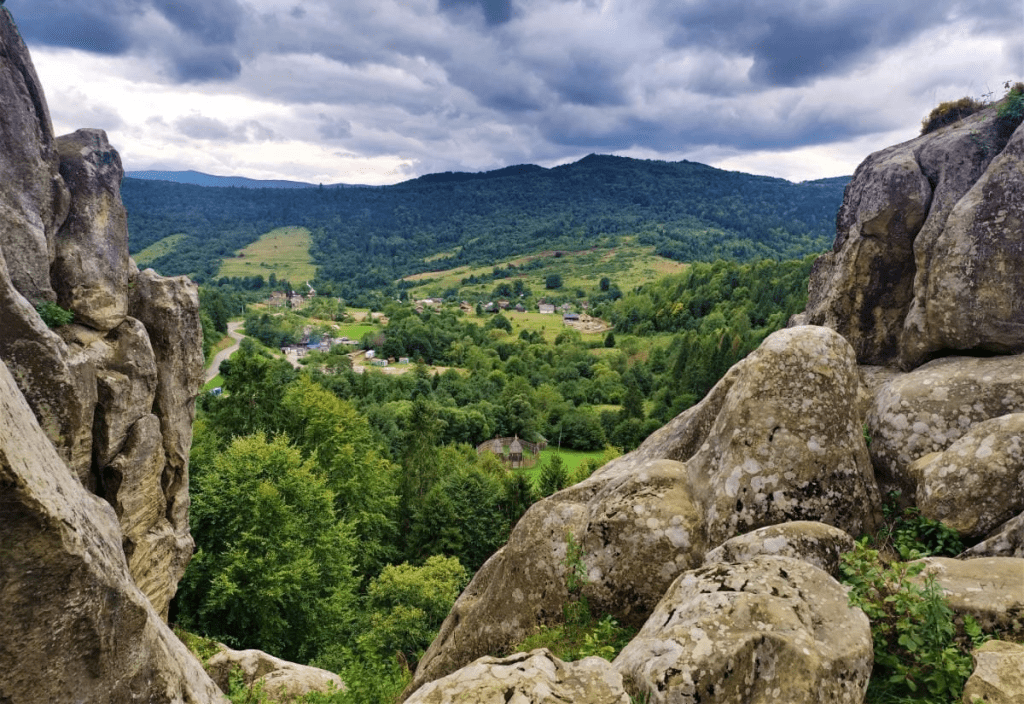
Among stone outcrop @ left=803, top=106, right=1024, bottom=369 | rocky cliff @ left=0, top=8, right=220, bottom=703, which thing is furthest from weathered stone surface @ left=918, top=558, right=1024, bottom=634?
rocky cliff @ left=0, top=8, right=220, bottom=703

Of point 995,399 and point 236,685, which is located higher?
point 995,399

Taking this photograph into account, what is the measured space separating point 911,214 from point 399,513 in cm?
4242

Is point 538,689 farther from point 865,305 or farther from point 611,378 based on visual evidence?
point 611,378

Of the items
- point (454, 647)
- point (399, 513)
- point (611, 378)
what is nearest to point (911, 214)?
point (454, 647)

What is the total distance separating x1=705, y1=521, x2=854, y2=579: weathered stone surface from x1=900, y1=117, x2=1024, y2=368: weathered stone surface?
6843 millimetres

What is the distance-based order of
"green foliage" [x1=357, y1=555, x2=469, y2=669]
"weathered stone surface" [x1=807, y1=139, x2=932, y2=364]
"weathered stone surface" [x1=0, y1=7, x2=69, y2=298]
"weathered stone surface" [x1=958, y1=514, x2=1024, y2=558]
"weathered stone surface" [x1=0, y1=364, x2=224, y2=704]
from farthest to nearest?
1. "green foliage" [x1=357, y1=555, x2=469, y2=669]
2. "weathered stone surface" [x1=0, y1=7, x2=69, y2=298]
3. "weathered stone surface" [x1=807, y1=139, x2=932, y2=364]
4. "weathered stone surface" [x1=958, y1=514, x2=1024, y2=558]
5. "weathered stone surface" [x1=0, y1=364, x2=224, y2=704]

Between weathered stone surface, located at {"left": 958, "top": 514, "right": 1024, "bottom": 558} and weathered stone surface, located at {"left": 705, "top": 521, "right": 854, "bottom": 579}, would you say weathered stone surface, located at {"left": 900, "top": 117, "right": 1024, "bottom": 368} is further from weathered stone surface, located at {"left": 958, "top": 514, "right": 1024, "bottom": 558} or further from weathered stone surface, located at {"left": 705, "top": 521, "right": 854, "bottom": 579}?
weathered stone surface, located at {"left": 705, "top": 521, "right": 854, "bottom": 579}

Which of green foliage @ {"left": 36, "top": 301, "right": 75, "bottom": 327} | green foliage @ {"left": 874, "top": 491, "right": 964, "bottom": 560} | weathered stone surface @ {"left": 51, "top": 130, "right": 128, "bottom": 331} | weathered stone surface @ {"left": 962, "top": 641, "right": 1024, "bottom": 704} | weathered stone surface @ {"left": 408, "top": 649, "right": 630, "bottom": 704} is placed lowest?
weathered stone surface @ {"left": 408, "top": 649, "right": 630, "bottom": 704}

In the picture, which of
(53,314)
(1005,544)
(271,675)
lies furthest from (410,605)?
(1005,544)

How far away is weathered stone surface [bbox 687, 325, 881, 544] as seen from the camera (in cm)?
1066

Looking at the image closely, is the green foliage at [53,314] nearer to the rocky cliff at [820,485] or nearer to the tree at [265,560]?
the tree at [265,560]

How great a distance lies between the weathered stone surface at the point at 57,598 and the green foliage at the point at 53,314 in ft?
39.4

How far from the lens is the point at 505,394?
11156 cm

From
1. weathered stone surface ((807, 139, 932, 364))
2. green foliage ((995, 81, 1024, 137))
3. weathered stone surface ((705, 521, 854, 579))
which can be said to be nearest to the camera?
weathered stone surface ((705, 521, 854, 579))
